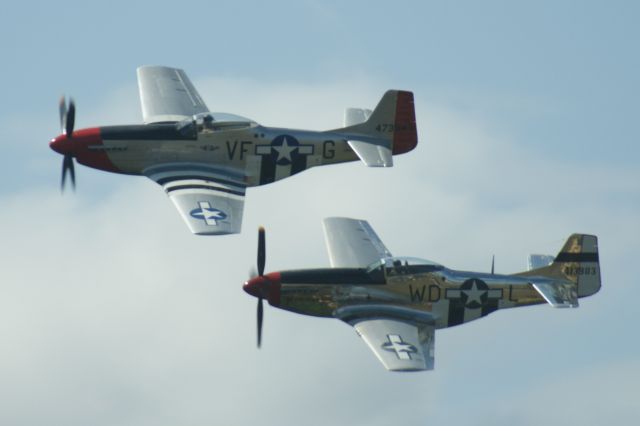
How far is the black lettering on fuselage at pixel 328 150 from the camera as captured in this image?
66.2 m

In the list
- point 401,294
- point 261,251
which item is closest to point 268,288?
point 261,251

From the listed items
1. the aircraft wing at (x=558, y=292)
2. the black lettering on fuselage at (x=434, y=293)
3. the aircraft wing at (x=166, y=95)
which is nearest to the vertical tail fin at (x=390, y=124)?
the aircraft wing at (x=166, y=95)

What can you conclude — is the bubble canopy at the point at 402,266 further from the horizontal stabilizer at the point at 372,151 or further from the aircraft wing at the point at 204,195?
the horizontal stabilizer at the point at 372,151

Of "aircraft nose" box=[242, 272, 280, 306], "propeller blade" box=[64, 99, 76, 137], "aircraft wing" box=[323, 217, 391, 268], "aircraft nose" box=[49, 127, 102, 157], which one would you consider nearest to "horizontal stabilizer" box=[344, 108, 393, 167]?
"aircraft wing" box=[323, 217, 391, 268]

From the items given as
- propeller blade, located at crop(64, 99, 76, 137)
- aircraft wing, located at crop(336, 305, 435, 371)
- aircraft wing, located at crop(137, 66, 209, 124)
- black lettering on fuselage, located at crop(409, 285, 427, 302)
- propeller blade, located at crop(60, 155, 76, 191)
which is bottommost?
aircraft wing, located at crop(336, 305, 435, 371)

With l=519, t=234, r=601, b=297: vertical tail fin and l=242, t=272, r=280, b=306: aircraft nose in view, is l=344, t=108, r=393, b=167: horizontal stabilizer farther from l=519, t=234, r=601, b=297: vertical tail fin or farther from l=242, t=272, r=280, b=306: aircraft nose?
l=242, t=272, r=280, b=306: aircraft nose

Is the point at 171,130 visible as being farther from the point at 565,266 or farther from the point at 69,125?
the point at 565,266

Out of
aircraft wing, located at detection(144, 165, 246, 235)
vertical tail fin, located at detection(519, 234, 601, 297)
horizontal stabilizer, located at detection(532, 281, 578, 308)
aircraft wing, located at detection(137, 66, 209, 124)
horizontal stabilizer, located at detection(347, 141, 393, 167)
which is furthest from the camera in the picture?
aircraft wing, located at detection(137, 66, 209, 124)

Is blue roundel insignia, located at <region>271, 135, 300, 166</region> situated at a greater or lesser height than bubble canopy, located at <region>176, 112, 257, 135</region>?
lesser

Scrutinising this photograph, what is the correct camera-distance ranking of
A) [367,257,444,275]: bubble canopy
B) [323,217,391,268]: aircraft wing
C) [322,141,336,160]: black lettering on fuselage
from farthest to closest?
[322,141,336,160]: black lettering on fuselage, [323,217,391,268]: aircraft wing, [367,257,444,275]: bubble canopy

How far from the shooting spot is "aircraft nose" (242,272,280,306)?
59469mm

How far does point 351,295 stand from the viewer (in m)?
59.6

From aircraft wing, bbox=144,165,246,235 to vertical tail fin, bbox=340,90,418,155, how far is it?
450 centimetres

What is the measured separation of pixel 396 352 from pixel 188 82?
15.9 meters
